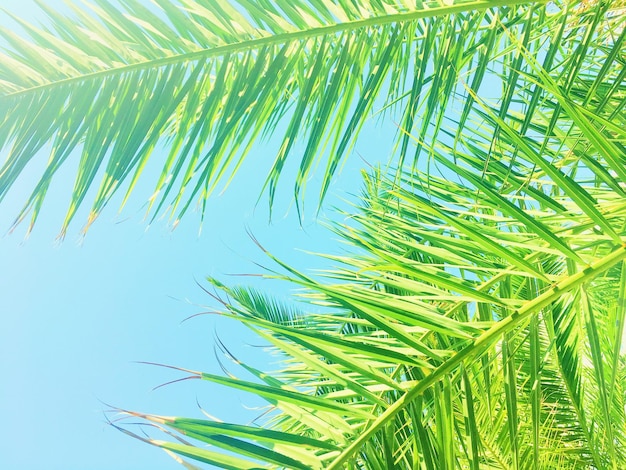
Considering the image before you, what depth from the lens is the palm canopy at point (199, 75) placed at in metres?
0.79

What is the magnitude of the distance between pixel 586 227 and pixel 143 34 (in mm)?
644

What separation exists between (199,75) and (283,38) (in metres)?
0.14

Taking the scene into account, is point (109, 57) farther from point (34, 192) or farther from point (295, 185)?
point (295, 185)

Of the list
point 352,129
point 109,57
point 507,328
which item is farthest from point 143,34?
point 507,328

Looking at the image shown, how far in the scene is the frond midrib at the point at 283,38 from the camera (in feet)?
2.67

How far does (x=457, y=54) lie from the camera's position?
0.91 meters

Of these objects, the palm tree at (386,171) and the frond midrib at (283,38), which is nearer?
the palm tree at (386,171)

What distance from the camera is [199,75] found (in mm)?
890

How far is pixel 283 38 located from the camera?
2.84 ft

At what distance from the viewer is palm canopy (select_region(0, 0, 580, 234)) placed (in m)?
0.79

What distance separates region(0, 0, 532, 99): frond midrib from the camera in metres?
0.81

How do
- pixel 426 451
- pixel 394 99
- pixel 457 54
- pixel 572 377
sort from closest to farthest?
pixel 426 451 → pixel 457 54 → pixel 394 99 → pixel 572 377

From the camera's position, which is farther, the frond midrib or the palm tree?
the frond midrib

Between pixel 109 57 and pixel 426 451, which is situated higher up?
pixel 109 57
